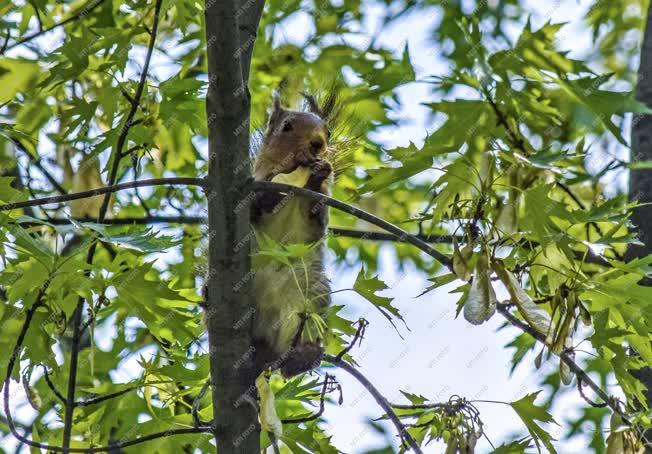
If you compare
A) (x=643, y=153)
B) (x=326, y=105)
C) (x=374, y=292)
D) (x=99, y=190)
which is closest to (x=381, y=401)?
(x=374, y=292)

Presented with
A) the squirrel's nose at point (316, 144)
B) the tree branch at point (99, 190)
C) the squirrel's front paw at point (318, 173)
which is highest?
the squirrel's nose at point (316, 144)

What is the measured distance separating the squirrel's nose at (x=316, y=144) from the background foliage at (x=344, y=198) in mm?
183

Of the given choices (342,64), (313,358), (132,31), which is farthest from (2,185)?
(342,64)

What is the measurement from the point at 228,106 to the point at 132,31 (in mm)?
834

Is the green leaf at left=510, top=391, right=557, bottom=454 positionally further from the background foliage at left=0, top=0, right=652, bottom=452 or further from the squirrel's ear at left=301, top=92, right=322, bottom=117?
the squirrel's ear at left=301, top=92, right=322, bottom=117

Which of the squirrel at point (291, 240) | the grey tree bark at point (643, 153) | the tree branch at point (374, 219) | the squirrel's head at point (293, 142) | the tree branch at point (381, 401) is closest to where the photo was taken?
the tree branch at point (374, 219)

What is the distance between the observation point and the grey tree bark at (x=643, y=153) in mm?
3348

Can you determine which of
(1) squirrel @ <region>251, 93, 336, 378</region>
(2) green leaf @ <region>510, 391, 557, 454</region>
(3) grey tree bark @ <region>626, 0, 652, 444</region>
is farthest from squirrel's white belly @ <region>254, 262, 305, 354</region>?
(3) grey tree bark @ <region>626, 0, 652, 444</region>

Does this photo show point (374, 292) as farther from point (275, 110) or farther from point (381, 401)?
point (275, 110)

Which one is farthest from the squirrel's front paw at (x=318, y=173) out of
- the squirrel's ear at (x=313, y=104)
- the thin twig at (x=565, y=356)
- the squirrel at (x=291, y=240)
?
the thin twig at (x=565, y=356)

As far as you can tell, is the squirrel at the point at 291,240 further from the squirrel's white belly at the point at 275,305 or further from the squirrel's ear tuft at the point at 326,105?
the squirrel's ear tuft at the point at 326,105

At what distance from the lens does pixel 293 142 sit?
117 inches

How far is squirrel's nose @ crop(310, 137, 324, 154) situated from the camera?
2918 millimetres

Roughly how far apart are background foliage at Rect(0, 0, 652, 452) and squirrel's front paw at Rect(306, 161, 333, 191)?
0.26 metres
